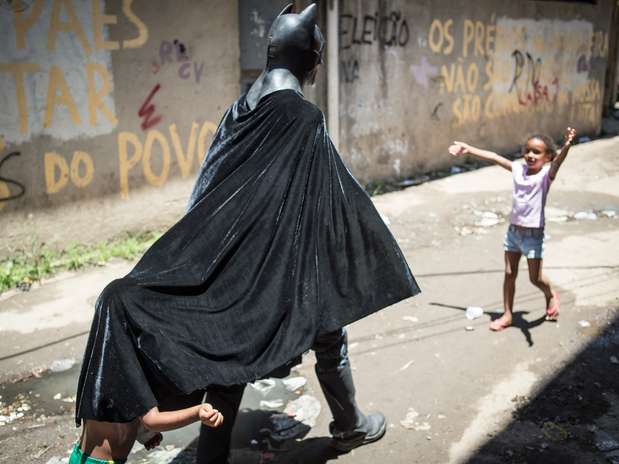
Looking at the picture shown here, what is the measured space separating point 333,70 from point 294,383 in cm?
475

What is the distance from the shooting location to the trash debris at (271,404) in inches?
134

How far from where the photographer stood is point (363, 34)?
778cm

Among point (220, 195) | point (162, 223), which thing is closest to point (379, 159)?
point (162, 223)

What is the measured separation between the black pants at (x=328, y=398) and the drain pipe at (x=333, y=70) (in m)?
5.10

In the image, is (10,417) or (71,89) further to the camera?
(71,89)

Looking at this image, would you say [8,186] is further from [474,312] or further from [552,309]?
[552,309]

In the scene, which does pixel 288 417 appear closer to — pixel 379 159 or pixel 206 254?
pixel 206 254

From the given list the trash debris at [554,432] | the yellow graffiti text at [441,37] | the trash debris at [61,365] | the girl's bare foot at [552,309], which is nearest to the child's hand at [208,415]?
the trash debris at [554,432]

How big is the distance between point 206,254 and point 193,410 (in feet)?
1.75

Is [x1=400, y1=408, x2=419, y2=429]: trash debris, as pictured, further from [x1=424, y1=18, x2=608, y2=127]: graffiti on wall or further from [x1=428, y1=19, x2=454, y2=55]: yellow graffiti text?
[x1=428, y1=19, x2=454, y2=55]: yellow graffiti text

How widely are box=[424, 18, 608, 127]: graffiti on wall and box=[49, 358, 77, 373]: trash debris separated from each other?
616 centimetres

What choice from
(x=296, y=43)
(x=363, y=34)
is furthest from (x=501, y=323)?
(x=363, y=34)

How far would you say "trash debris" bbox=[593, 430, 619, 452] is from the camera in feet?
9.49

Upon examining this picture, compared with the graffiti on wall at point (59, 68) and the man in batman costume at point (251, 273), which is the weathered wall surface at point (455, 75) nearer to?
the graffiti on wall at point (59, 68)
